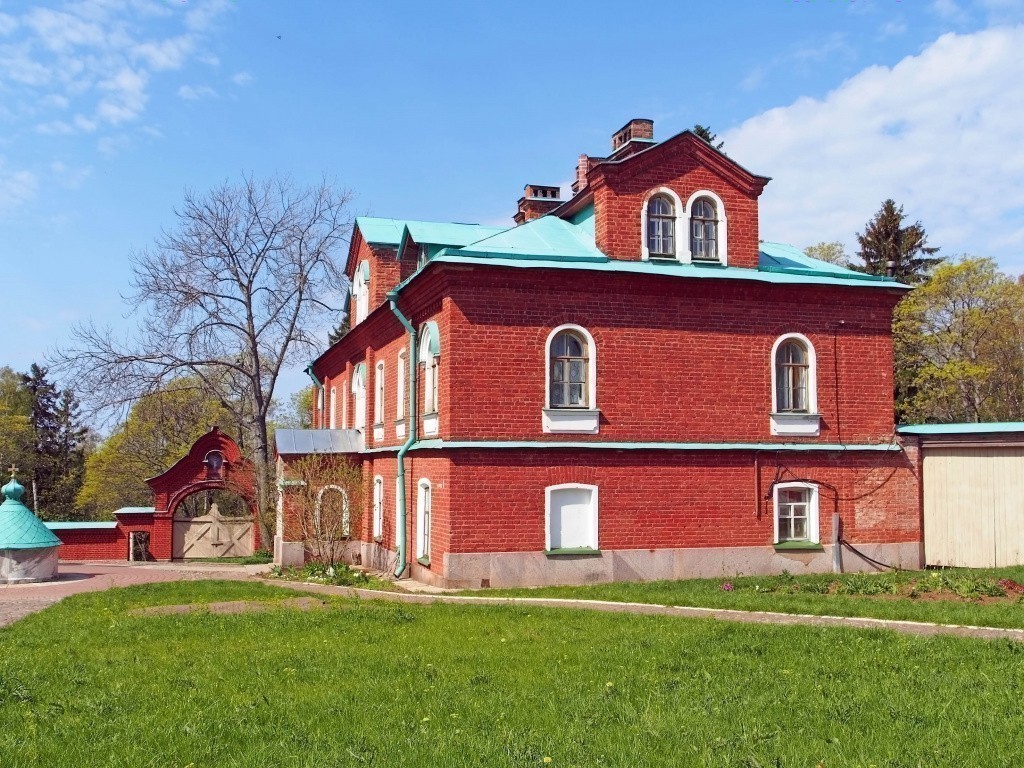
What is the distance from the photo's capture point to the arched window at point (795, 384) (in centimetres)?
1827

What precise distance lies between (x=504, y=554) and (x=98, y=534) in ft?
56.7

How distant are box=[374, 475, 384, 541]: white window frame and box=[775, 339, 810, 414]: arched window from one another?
8871 millimetres

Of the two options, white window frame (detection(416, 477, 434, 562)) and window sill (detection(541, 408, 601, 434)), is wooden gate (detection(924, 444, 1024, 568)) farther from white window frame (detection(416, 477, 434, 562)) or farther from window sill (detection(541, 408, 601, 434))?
white window frame (detection(416, 477, 434, 562))

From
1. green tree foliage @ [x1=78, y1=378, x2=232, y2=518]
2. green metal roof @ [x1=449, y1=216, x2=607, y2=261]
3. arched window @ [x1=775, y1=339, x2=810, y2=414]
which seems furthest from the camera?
green tree foliage @ [x1=78, y1=378, x2=232, y2=518]

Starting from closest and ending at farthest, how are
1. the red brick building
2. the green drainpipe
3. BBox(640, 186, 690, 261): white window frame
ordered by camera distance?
the red brick building < BBox(640, 186, 690, 261): white window frame < the green drainpipe

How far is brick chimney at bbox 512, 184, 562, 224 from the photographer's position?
80.5 ft

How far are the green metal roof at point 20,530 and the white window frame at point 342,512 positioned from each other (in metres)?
5.32

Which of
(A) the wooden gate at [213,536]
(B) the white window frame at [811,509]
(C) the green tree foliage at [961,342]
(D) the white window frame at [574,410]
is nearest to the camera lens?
(D) the white window frame at [574,410]

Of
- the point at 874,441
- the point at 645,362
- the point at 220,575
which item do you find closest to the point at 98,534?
the point at 220,575

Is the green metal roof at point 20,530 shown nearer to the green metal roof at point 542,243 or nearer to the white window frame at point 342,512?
the white window frame at point 342,512

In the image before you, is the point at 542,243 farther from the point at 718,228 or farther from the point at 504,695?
the point at 504,695

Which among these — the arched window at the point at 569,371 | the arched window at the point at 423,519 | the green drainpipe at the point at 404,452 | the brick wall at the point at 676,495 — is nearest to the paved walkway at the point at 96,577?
the green drainpipe at the point at 404,452

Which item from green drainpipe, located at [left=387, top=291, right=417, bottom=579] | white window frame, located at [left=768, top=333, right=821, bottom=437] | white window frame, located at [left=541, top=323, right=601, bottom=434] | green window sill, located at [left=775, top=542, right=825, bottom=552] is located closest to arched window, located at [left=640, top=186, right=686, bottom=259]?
white window frame, located at [left=541, top=323, right=601, bottom=434]

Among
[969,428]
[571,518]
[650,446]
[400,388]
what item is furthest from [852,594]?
[400,388]
